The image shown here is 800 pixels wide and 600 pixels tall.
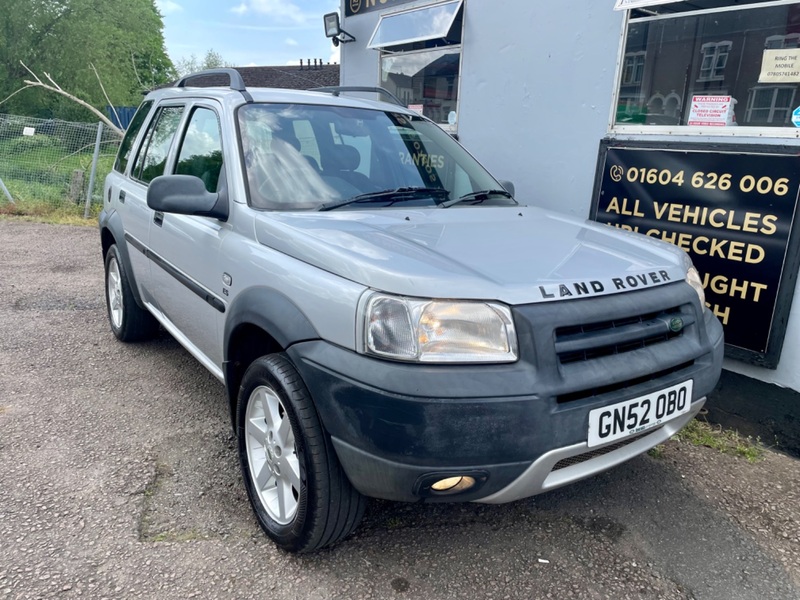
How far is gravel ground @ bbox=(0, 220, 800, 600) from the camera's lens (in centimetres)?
232

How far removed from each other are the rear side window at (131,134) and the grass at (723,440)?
13.6 ft

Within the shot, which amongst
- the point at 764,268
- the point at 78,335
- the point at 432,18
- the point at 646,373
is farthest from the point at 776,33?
the point at 78,335

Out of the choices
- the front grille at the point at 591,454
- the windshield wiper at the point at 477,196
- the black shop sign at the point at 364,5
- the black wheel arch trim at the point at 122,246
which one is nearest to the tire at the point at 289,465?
the front grille at the point at 591,454

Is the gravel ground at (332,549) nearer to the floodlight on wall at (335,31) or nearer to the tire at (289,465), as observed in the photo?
the tire at (289,465)

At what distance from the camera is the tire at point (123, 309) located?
4441 millimetres

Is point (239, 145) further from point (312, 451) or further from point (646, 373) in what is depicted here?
point (646, 373)

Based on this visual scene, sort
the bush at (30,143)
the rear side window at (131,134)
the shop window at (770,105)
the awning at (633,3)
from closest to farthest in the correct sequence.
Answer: the shop window at (770,105) → the awning at (633,3) → the rear side window at (131,134) → the bush at (30,143)

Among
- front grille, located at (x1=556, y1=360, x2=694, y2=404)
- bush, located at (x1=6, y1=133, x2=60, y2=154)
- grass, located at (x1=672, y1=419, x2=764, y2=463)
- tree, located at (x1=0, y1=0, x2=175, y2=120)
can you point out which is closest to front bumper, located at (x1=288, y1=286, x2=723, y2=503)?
front grille, located at (x1=556, y1=360, x2=694, y2=404)

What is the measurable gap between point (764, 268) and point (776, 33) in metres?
1.39

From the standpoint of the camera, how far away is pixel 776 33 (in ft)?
11.7

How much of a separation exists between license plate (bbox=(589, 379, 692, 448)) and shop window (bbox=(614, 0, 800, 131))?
1.98m

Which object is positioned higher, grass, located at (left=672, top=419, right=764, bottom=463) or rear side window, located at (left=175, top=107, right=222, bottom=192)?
rear side window, located at (left=175, top=107, right=222, bottom=192)

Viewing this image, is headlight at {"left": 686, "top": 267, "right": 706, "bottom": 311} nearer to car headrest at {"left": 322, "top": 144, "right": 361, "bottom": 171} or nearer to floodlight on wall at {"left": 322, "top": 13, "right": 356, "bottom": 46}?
car headrest at {"left": 322, "top": 144, "right": 361, "bottom": 171}

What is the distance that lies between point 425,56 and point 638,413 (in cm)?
503
